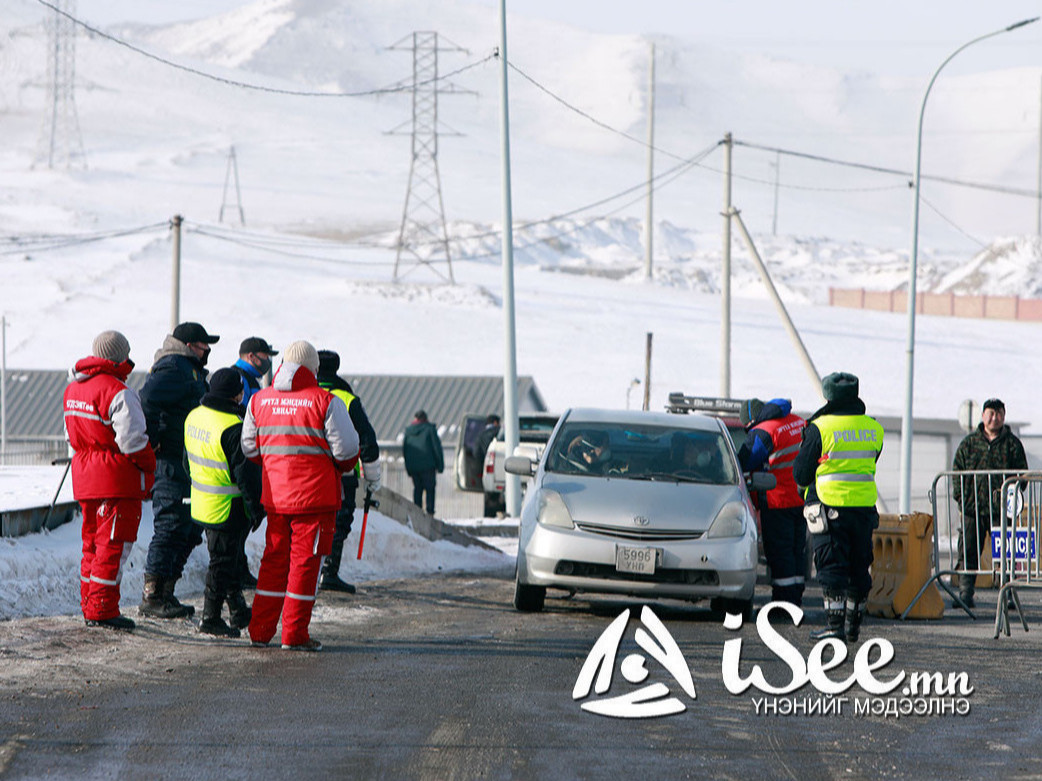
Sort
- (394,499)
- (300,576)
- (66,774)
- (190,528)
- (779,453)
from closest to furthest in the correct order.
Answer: (66,774), (300,576), (190,528), (779,453), (394,499)

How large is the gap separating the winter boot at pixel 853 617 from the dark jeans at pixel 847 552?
0.12ft

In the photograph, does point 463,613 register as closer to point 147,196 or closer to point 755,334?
point 755,334

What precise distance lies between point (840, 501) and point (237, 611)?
13.4 ft

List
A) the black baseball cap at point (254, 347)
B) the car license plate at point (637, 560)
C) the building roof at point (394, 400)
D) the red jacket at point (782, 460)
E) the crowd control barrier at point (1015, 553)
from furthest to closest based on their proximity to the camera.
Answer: the building roof at point (394, 400)
the red jacket at point (782, 460)
the black baseball cap at point (254, 347)
the car license plate at point (637, 560)
the crowd control barrier at point (1015, 553)

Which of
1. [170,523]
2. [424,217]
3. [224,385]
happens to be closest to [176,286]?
[170,523]

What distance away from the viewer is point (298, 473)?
29.1 ft

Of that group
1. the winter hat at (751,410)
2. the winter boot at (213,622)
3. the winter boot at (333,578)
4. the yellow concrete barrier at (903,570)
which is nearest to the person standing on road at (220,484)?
the winter boot at (213,622)

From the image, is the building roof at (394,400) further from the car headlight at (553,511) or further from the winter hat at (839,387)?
the winter hat at (839,387)

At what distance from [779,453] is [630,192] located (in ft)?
455

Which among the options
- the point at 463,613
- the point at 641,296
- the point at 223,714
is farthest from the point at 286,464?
the point at 641,296

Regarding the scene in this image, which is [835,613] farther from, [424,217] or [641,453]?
[424,217]

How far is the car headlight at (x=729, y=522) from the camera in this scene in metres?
11.0

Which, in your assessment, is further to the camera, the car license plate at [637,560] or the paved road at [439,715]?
the car license plate at [637,560]

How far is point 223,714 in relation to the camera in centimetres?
692
